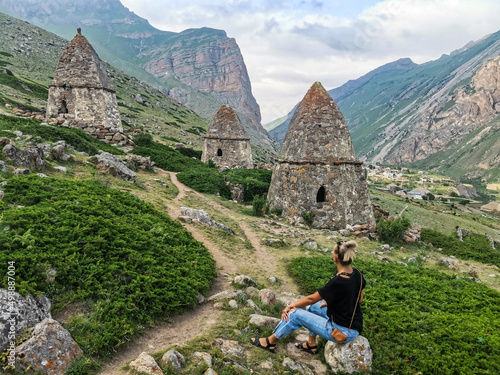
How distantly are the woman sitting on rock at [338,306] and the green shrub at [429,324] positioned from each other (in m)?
0.79

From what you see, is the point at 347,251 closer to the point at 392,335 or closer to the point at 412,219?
the point at 392,335

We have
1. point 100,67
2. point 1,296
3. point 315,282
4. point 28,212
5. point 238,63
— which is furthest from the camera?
point 238,63

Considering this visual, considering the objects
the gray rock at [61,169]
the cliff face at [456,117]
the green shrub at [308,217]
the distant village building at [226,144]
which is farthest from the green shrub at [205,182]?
the cliff face at [456,117]

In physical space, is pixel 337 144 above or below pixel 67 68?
below

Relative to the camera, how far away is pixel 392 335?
4910 millimetres

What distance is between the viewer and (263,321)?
5.26 m

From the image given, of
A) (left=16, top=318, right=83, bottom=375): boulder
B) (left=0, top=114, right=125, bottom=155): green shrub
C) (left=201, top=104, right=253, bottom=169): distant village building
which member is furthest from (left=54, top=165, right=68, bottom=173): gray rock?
(left=201, top=104, right=253, bottom=169): distant village building

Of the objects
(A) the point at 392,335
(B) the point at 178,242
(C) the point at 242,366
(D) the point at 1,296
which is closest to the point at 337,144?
(B) the point at 178,242

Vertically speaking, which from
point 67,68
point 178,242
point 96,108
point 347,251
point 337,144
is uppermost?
point 67,68

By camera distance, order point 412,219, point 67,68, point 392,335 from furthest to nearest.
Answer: point 412,219 → point 67,68 → point 392,335

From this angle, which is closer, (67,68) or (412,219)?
(67,68)

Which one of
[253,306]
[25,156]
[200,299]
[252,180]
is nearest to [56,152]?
[25,156]

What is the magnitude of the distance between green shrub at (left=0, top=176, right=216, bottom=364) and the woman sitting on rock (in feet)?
7.76

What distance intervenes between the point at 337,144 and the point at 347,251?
1178 cm
